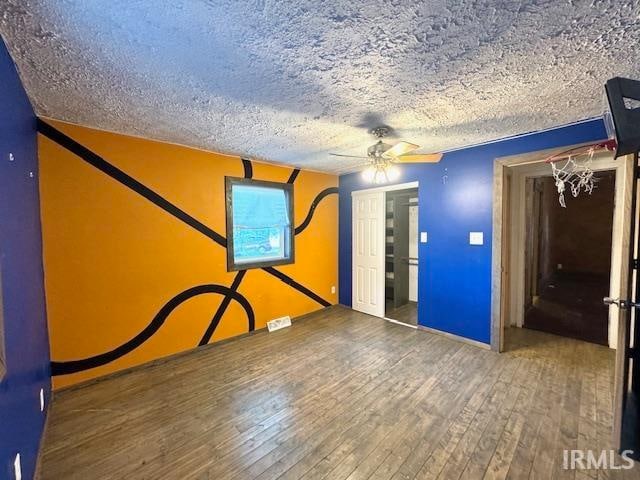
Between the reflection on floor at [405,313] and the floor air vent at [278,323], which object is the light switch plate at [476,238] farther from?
the floor air vent at [278,323]

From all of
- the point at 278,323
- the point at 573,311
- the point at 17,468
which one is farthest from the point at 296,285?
the point at 573,311

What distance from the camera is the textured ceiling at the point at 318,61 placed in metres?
1.17

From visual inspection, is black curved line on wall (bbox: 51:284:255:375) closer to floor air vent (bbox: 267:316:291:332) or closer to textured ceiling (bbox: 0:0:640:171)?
floor air vent (bbox: 267:316:291:332)

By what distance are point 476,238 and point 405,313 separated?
1.85m

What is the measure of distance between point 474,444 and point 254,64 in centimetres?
274

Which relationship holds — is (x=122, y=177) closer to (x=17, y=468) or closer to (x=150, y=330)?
(x=150, y=330)

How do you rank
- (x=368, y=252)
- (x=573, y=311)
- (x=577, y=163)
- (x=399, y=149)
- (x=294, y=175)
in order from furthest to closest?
1. (x=368, y=252)
2. (x=573, y=311)
3. (x=294, y=175)
4. (x=577, y=163)
5. (x=399, y=149)

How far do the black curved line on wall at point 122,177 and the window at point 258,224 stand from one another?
0.98 ft

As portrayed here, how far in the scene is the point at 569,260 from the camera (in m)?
7.07

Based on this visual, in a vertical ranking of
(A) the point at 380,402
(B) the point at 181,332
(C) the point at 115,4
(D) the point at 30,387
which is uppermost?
(C) the point at 115,4

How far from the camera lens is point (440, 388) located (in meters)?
2.38

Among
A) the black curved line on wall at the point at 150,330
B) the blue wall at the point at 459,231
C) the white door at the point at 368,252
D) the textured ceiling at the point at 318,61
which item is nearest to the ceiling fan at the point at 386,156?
the textured ceiling at the point at 318,61

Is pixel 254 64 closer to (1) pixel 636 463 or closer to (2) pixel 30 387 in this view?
(2) pixel 30 387

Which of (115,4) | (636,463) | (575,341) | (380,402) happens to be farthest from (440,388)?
(115,4)
